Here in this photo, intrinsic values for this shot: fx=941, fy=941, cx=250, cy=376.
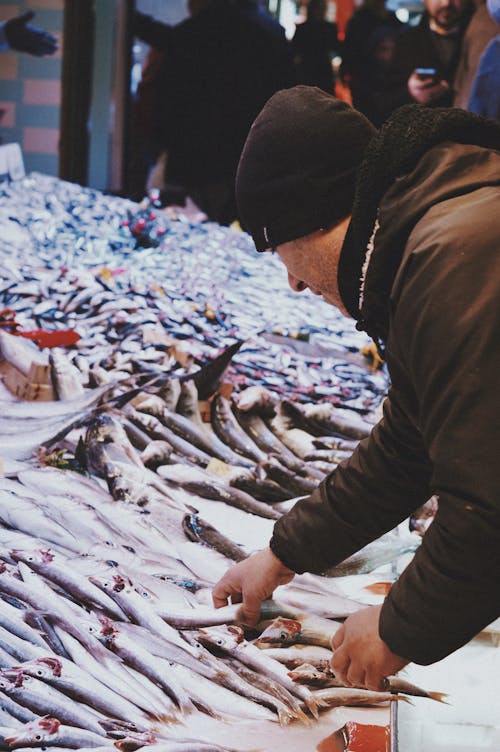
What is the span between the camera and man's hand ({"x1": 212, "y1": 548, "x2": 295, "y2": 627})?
5.31 feet

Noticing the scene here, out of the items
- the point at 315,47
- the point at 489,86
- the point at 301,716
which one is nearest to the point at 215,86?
the point at 315,47

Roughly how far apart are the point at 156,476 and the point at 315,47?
3.74 m

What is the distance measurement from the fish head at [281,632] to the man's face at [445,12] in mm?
3229

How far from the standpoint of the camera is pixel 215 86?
5344mm

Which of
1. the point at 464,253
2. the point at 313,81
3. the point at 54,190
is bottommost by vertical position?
the point at 54,190

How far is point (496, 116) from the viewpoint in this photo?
11.2 feet

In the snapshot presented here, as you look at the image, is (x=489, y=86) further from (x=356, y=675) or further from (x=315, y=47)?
(x=356, y=675)

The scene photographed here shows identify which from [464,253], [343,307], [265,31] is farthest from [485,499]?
[265,31]

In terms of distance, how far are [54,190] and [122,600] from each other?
369 cm

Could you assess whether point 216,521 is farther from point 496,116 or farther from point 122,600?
point 496,116

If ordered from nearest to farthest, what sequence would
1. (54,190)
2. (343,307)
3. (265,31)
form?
(343,307) → (54,190) → (265,31)

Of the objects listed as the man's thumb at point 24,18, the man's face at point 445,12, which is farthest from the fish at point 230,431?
the man's thumb at point 24,18

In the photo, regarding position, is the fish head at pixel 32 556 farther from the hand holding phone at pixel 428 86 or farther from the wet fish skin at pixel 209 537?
the hand holding phone at pixel 428 86

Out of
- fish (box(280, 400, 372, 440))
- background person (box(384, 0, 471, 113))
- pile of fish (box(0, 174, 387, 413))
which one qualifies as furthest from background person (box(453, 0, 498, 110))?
fish (box(280, 400, 372, 440))
